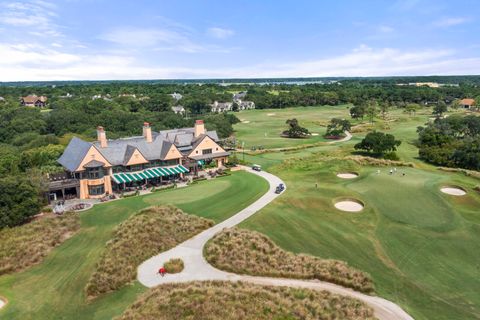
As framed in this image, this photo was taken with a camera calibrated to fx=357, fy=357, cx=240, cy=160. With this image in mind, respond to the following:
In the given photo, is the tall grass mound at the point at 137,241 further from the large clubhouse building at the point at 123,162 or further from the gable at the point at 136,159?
the gable at the point at 136,159

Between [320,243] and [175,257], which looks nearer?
[175,257]

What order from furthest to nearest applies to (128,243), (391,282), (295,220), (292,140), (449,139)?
(292,140), (449,139), (295,220), (128,243), (391,282)

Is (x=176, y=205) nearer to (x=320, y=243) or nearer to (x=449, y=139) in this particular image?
(x=320, y=243)

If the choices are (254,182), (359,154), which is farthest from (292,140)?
(254,182)

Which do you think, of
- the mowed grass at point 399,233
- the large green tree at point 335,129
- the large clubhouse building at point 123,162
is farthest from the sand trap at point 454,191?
the large green tree at point 335,129

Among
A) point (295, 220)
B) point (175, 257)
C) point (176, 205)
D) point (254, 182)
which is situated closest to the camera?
point (175, 257)

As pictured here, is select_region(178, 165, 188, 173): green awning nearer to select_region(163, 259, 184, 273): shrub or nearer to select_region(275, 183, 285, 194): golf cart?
select_region(275, 183, 285, 194): golf cart

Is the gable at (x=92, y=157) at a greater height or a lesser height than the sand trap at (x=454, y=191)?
greater

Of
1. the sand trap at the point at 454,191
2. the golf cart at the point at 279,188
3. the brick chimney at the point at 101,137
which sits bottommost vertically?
the golf cart at the point at 279,188
